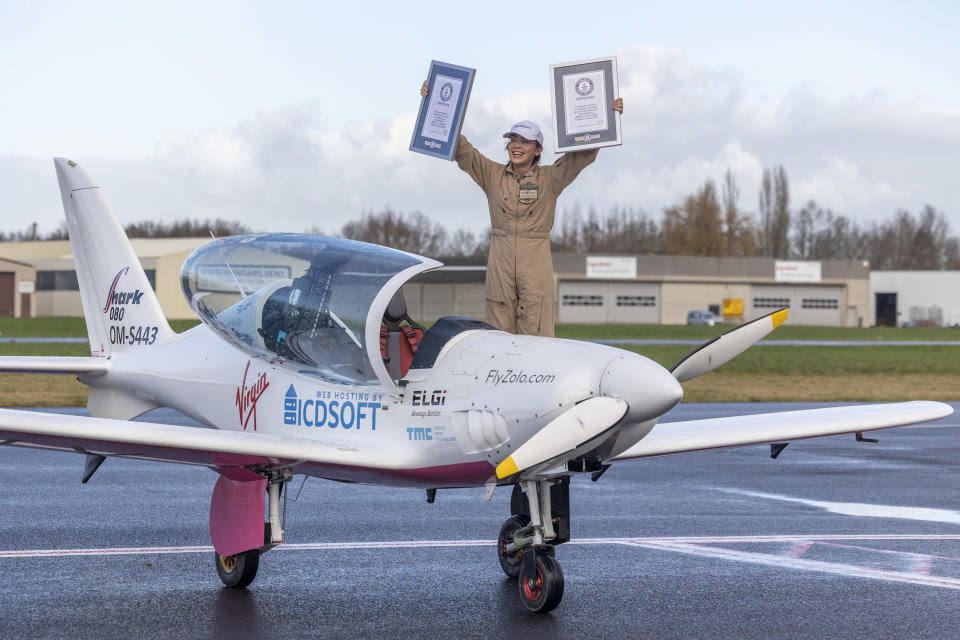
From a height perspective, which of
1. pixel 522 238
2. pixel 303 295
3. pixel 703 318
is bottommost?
pixel 703 318

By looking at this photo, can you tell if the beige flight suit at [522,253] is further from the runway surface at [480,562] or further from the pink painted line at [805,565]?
the pink painted line at [805,565]

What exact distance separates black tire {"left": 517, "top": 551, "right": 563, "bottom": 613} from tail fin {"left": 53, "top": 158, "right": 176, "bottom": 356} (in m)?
3.83

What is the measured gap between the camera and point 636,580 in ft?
21.2

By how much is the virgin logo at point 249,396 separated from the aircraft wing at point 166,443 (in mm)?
648

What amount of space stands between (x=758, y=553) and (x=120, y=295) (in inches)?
195

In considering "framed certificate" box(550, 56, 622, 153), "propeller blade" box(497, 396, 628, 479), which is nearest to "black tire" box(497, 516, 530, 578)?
"propeller blade" box(497, 396, 628, 479)

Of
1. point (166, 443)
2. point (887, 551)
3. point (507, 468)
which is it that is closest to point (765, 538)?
point (887, 551)

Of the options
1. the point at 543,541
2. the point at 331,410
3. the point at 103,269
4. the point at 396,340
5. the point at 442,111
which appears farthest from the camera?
the point at 103,269

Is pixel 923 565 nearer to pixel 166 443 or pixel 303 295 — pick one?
pixel 303 295

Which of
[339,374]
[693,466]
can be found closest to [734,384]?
[693,466]

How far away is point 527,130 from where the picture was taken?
7340 mm

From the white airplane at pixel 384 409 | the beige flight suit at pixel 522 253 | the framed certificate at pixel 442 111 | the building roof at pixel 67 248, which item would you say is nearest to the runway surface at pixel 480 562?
the white airplane at pixel 384 409

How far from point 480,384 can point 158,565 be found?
250cm

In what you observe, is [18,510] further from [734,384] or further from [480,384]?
[734,384]
